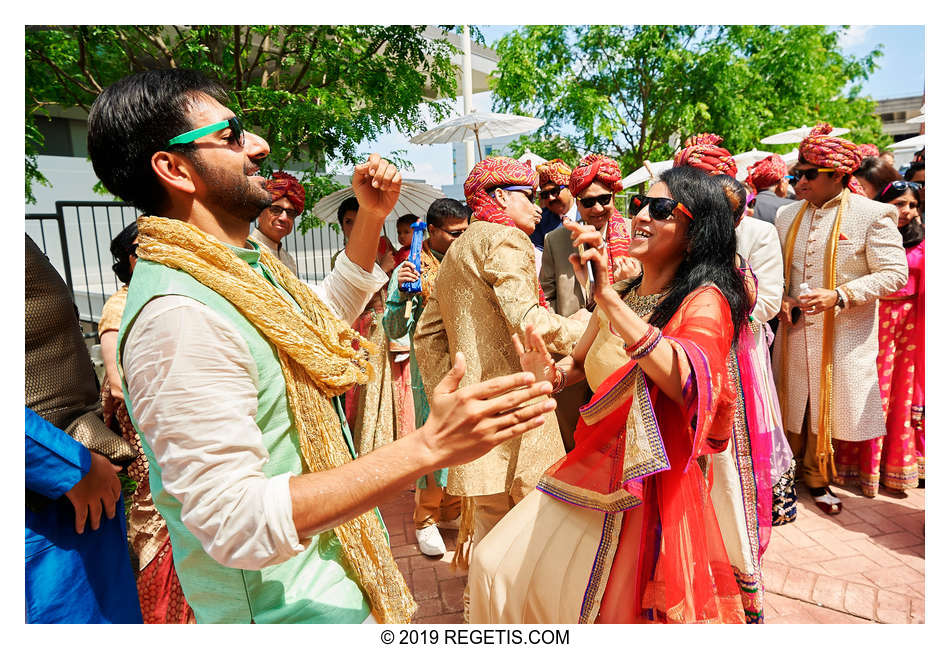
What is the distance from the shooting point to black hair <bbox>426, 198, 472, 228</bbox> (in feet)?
14.4

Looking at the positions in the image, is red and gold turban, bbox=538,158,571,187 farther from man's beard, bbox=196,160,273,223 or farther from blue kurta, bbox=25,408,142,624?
blue kurta, bbox=25,408,142,624

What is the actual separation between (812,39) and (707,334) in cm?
1101

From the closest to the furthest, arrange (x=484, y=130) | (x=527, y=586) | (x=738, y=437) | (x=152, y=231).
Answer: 1. (x=152, y=231)
2. (x=527, y=586)
3. (x=738, y=437)
4. (x=484, y=130)

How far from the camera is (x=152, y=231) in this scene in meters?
1.34

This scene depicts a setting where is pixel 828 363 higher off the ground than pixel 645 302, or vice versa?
pixel 645 302

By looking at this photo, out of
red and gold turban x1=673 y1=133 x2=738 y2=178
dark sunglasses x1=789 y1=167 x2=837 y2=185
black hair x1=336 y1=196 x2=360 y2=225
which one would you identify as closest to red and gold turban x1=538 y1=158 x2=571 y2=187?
red and gold turban x1=673 y1=133 x2=738 y2=178

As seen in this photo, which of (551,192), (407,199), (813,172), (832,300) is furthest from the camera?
(551,192)

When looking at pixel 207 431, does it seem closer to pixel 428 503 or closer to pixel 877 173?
pixel 428 503

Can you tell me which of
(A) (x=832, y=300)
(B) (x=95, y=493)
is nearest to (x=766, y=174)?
(A) (x=832, y=300)

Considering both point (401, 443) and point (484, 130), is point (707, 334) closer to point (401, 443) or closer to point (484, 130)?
point (401, 443)

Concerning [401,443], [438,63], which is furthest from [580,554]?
[438,63]

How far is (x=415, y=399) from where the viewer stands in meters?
3.95

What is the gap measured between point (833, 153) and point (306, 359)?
156 inches

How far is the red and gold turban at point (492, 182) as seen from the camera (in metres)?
2.99
